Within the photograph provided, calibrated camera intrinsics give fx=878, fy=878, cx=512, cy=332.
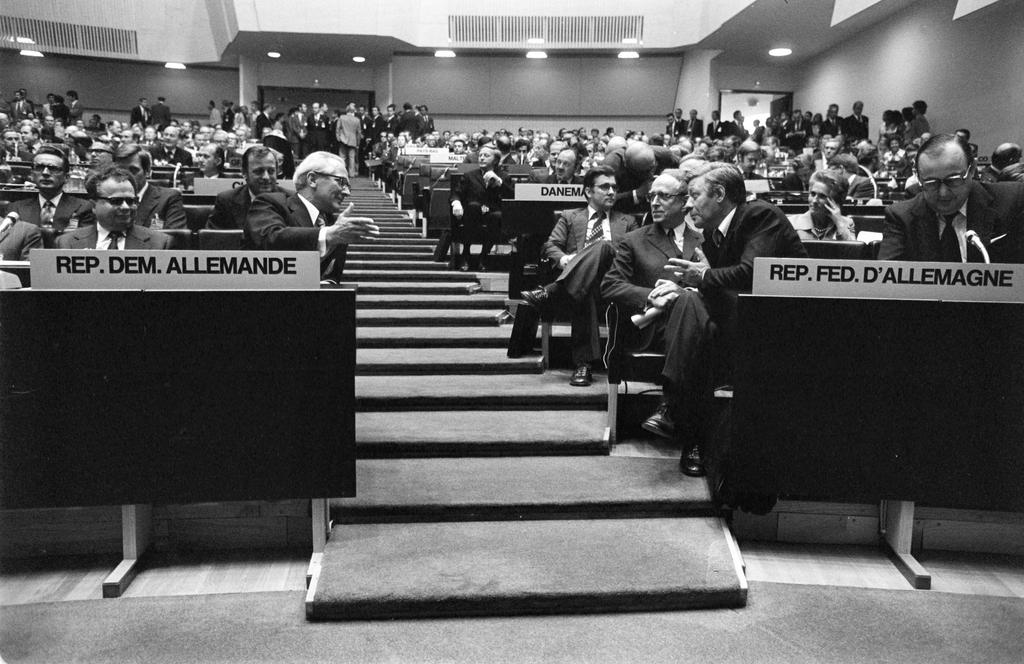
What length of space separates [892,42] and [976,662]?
13.4m

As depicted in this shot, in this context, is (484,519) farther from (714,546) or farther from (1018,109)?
(1018,109)

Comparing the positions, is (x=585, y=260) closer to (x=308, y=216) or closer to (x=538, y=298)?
(x=538, y=298)

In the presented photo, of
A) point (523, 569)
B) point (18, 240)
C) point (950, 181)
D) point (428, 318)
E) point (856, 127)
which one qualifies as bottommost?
point (523, 569)

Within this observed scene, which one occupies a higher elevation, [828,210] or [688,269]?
[828,210]

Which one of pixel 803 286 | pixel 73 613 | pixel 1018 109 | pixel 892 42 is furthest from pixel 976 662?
pixel 892 42

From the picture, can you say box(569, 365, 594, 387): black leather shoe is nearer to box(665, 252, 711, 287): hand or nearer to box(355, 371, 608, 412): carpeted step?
box(355, 371, 608, 412): carpeted step

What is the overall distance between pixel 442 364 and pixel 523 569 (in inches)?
77.9

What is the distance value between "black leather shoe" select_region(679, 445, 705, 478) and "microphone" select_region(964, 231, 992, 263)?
4.13 feet

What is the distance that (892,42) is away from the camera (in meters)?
13.8

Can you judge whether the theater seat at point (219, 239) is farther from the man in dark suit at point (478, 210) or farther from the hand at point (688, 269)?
the man in dark suit at point (478, 210)

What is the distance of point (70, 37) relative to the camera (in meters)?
18.5

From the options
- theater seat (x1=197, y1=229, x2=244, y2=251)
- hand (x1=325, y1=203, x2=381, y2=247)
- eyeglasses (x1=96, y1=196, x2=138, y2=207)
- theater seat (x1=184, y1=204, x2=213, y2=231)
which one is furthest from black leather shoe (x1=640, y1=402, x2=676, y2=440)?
theater seat (x1=184, y1=204, x2=213, y2=231)

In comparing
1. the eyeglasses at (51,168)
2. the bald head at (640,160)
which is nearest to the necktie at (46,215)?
the eyeglasses at (51,168)

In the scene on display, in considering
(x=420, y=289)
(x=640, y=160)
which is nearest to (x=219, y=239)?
(x=640, y=160)
